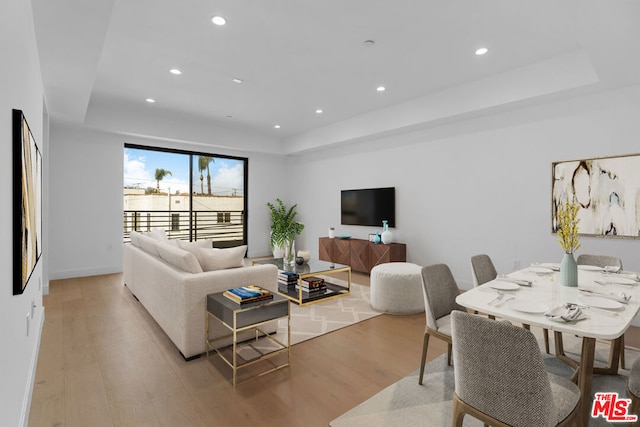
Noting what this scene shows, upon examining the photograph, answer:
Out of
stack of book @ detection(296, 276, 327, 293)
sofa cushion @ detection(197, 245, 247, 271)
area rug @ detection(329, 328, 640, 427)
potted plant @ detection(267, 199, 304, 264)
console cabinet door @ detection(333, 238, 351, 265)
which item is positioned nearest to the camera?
area rug @ detection(329, 328, 640, 427)

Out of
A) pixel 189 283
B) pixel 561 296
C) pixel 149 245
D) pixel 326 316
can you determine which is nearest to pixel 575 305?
pixel 561 296

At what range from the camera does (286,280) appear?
178 inches

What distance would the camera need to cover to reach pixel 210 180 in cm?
733

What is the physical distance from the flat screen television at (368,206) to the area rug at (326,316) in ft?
6.01

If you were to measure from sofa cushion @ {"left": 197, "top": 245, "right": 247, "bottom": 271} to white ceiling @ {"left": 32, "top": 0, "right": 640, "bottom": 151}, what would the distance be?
1.94 meters

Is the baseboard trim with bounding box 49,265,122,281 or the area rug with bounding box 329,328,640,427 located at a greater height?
the baseboard trim with bounding box 49,265,122,281

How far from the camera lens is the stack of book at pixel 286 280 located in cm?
449

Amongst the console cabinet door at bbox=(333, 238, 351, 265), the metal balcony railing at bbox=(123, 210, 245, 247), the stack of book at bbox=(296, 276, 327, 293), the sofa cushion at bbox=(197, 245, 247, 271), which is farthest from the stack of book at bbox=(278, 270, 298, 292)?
the metal balcony railing at bbox=(123, 210, 245, 247)

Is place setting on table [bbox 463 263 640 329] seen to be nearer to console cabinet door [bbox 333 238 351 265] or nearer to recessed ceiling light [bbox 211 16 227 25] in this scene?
recessed ceiling light [bbox 211 16 227 25]

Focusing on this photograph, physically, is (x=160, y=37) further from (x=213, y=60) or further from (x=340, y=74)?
(x=340, y=74)

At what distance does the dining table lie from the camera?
61.3 inches

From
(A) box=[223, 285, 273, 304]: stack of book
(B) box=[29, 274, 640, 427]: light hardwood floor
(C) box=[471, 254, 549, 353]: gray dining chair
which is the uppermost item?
(C) box=[471, 254, 549, 353]: gray dining chair

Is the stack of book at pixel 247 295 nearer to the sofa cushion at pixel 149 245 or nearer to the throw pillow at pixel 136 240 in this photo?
the sofa cushion at pixel 149 245

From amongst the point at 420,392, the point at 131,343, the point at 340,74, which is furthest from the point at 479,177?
the point at 131,343
